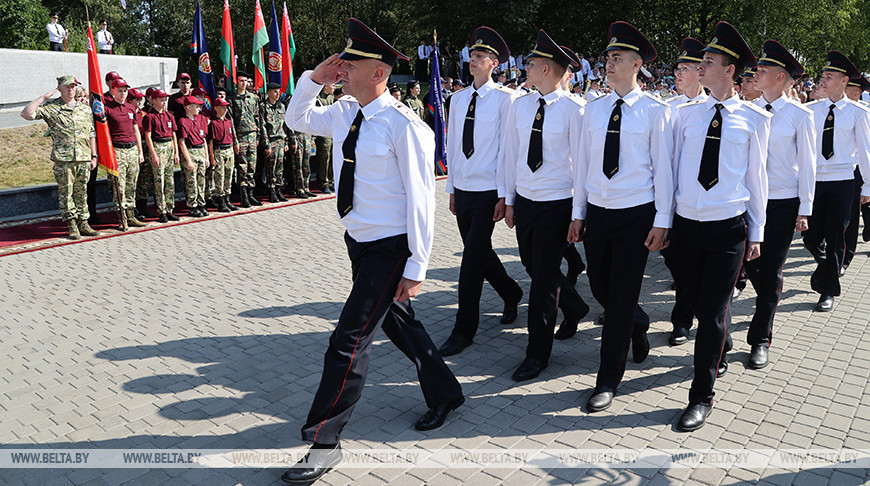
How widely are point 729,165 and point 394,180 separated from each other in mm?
2043

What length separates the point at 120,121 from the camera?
970 centimetres

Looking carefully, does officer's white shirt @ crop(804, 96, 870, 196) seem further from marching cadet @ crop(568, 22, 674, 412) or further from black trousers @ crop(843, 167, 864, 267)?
marching cadet @ crop(568, 22, 674, 412)

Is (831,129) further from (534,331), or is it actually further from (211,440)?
(211,440)

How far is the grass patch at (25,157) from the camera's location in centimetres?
1361

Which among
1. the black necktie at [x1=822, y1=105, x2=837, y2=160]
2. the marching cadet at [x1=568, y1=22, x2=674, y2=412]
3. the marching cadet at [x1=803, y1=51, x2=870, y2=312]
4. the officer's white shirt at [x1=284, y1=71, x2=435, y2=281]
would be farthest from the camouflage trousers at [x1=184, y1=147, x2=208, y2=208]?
the black necktie at [x1=822, y1=105, x2=837, y2=160]

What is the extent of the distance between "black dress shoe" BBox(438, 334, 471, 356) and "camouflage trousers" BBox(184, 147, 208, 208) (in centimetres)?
670

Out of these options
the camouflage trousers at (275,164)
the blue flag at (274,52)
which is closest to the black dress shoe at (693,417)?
the camouflage trousers at (275,164)

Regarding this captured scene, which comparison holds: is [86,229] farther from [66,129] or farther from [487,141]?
[487,141]

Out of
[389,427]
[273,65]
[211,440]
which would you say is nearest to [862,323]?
[389,427]

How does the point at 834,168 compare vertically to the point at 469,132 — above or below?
below

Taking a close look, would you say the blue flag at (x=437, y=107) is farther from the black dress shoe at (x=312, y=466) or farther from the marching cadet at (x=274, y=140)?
the black dress shoe at (x=312, y=466)

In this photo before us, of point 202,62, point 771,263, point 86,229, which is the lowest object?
point 86,229

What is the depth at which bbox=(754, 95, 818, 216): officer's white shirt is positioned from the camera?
201 inches

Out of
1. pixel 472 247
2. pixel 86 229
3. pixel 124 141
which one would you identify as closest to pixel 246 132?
pixel 124 141
